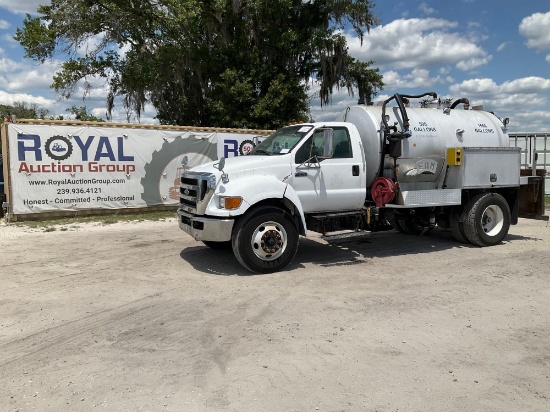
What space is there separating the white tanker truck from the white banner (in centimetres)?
627

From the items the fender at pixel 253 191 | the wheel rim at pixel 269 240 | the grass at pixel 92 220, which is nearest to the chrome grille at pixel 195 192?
the fender at pixel 253 191

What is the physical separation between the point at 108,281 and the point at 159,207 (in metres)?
8.00

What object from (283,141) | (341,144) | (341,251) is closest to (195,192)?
(283,141)

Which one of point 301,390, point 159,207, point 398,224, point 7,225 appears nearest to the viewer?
point 301,390

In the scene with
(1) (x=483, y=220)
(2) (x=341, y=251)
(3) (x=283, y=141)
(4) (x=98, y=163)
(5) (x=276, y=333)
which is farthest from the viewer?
(4) (x=98, y=163)

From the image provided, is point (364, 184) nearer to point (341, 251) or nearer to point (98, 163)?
point (341, 251)

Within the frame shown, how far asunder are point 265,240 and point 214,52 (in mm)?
16671

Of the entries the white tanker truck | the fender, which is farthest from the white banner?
the fender

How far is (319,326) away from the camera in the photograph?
516cm

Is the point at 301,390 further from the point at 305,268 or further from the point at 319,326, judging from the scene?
the point at 305,268

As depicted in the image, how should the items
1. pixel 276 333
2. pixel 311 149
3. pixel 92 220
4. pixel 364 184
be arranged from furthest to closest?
pixel 92 220
pixel 364 184
pixel 311 149
pixel 276 333

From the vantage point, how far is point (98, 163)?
1371 centimetres

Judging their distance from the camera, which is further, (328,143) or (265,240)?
(328,143)

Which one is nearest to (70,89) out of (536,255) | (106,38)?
(106,38)
